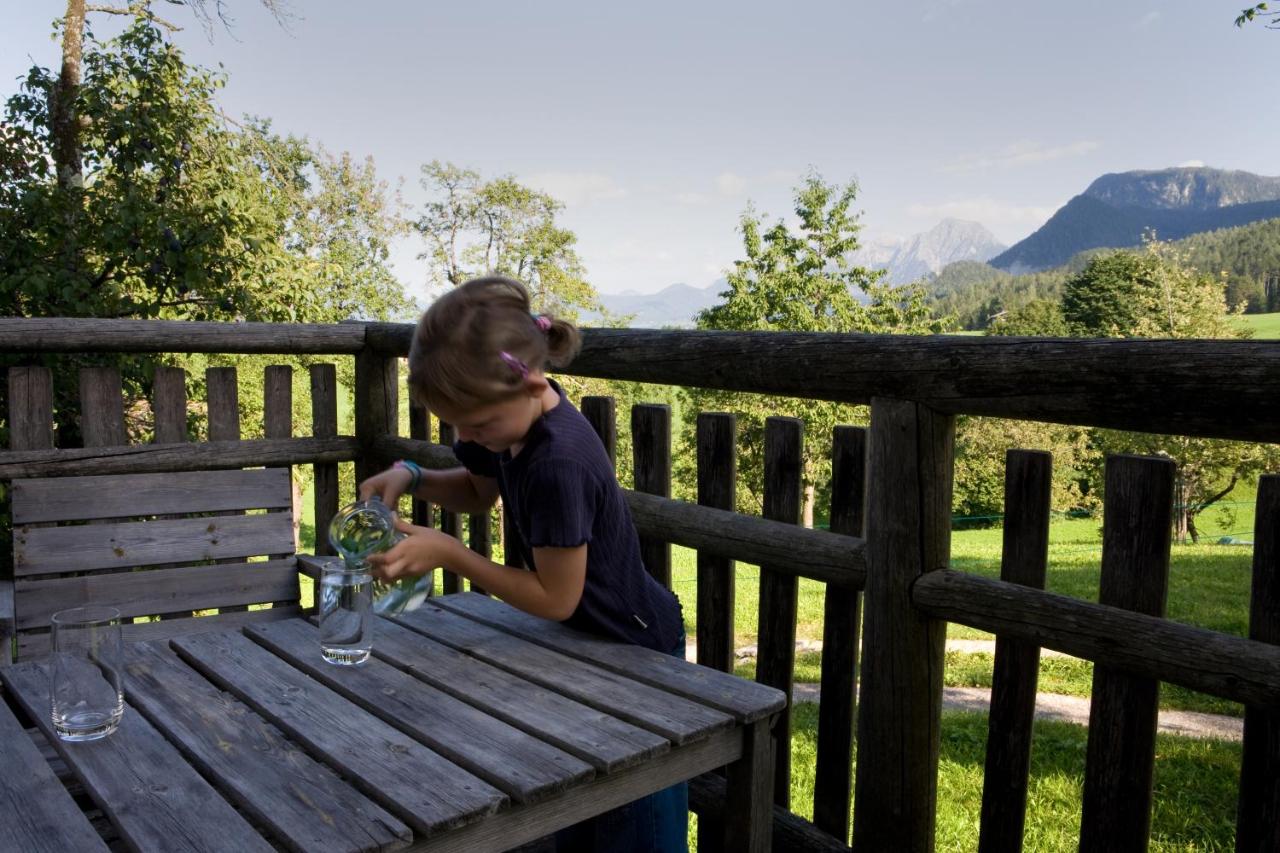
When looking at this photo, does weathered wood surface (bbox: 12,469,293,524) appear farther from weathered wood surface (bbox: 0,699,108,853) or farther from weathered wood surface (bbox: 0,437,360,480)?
weathered wood surface (bbox: 0,699,108,853)

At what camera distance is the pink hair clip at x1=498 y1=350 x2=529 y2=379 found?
1.75 meters

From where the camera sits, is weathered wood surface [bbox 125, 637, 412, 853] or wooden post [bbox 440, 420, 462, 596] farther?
wooden post [bbox 440, 420, 462, 596]

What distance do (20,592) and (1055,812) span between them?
14.9ft

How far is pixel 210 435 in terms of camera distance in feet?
10.8

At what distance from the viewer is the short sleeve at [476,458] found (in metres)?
2.24

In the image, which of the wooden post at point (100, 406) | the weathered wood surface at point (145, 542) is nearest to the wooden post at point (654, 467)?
the weathered wood surface at point (145, 542)

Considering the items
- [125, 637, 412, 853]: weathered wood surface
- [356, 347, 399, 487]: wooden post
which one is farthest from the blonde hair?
[356, 347, 399, 487]: wooden post

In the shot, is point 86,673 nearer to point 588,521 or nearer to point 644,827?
point 588,521

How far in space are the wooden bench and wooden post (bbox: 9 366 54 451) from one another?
0.22m

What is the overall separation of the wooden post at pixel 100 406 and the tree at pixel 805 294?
2299 cm

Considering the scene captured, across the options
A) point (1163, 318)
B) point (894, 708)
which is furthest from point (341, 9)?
point (894, 708)

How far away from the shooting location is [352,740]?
1.37 meters

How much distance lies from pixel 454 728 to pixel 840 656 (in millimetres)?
1052

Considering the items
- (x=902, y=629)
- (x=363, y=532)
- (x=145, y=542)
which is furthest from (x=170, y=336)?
(x=902, y=629)
